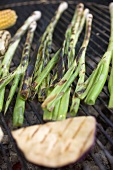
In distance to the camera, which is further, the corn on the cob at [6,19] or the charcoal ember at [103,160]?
the corn on the cob at [6,19]

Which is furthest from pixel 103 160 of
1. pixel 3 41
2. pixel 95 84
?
pixel 3 41

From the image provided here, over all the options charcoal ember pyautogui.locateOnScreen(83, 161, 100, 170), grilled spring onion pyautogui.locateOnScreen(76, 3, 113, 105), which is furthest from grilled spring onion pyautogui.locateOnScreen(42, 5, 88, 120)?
charcoal ember pyautogui.locateOnScreen(83, 161, 100, 170)

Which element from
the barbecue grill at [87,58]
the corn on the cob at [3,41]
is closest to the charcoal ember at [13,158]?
the barbecue grill at [87,58]

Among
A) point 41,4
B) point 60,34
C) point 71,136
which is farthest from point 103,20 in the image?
point 71,136

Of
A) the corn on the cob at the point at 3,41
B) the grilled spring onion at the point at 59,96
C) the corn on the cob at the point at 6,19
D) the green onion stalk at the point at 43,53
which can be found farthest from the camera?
the corn on the cob at the point at 6,19

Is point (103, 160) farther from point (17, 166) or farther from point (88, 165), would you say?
point (17, 166)

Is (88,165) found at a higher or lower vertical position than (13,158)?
lower

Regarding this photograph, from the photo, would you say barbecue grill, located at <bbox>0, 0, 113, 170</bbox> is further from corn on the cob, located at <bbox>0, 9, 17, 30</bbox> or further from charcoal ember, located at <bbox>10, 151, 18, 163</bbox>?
corn on the cob, located at <bbox>0, 9, 17, 30</bbox>

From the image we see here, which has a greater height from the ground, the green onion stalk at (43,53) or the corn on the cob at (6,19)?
the corn on the cob at (6,19)

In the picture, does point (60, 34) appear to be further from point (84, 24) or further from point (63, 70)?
point (63, 70)

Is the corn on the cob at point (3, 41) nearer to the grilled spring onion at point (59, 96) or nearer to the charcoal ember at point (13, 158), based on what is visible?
the grilled spring onion at point (59, 96)

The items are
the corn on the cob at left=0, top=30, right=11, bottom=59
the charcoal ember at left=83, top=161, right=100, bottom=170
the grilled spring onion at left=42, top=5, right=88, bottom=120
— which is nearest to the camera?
the grilled spring onion at left=42, top=5, right=88, bottom=120
